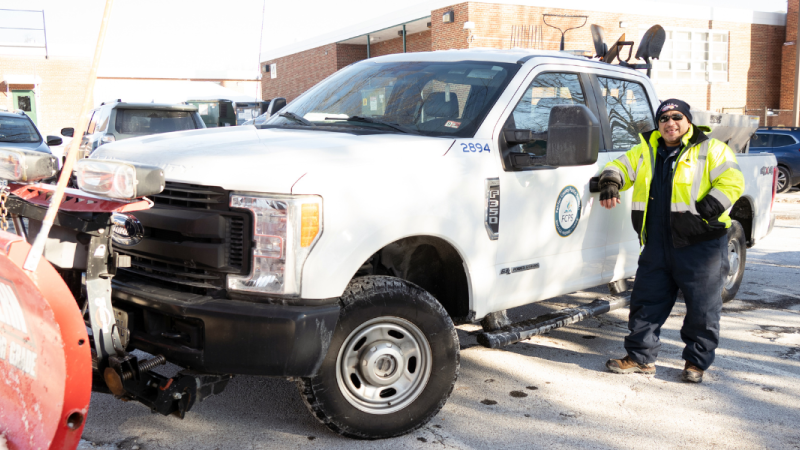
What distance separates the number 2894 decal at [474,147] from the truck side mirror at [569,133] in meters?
0.34

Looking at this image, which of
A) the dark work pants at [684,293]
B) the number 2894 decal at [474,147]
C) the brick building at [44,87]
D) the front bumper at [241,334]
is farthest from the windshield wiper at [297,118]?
the brick building at [44,87]

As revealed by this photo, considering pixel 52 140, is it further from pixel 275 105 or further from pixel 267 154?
pixel 267 154

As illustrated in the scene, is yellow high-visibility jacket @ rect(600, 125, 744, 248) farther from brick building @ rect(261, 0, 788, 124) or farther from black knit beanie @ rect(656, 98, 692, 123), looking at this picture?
brick building @ rect(261, 0, 788, 124)

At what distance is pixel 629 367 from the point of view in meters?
4.72

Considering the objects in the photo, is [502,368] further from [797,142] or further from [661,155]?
[797,142]

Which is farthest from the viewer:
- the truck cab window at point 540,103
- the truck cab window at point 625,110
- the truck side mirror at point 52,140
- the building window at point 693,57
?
the building window at point 693,57

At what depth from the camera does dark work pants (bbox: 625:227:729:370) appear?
4480 mm

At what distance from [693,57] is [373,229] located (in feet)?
104

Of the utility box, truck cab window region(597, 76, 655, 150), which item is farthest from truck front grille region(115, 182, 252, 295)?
the utility box

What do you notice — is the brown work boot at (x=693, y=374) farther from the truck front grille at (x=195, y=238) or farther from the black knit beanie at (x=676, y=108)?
the truck front grille at (x=195, y=238)

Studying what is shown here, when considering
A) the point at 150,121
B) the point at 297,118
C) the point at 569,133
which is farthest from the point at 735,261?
the point at 150,121

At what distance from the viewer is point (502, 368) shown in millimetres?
4789

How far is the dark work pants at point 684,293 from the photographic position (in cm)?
448

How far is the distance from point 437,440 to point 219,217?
1564 millimetres
